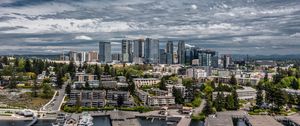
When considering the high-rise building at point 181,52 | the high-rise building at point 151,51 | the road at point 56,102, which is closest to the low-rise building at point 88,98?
the road at point 56,102

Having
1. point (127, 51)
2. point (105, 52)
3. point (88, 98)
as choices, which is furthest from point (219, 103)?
point (105, 52)

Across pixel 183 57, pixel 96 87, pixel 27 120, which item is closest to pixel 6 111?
pixel 27 120

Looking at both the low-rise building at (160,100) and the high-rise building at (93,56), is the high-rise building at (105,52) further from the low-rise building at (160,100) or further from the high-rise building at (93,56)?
the low-rise building at (160,100)

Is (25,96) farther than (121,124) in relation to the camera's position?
Yes

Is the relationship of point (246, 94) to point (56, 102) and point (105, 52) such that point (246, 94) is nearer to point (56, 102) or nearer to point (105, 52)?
point (56, 102)

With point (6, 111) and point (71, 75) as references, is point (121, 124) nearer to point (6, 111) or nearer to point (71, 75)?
point (6, 111)
